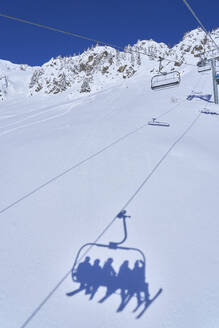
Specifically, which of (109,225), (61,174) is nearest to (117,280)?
(109,225)

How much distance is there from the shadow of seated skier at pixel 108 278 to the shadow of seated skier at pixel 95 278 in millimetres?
59

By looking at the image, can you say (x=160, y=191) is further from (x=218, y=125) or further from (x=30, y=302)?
(x=218, y=125)

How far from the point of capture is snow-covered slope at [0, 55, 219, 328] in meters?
2.57

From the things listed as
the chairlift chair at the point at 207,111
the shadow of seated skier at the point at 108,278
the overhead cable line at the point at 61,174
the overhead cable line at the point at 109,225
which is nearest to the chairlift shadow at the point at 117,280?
the shadow of seated skier at the point at 108,278

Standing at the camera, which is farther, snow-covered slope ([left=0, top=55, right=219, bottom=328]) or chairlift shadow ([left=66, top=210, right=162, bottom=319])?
chairlift shadow ([left=66, top=210, right=162, bottom=319])

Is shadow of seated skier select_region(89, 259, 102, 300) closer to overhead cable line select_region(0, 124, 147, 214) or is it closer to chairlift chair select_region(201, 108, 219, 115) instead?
overhead cable line select_region(0, 124, 147, 214)

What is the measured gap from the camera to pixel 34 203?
4500mm

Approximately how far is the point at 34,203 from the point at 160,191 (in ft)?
9.92

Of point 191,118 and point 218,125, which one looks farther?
point 191,118

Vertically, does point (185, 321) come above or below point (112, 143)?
below

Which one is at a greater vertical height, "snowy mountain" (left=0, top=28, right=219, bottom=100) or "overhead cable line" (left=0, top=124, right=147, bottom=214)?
"snowy mountain" (left=0, top=28, right=219, bottom=100)

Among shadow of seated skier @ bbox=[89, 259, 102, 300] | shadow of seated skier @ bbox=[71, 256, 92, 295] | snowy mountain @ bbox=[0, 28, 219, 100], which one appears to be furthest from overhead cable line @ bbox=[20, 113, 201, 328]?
snowy mountain @ bbox=[0, 28, 219, 100]

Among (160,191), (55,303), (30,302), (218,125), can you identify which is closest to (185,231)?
(160,191)

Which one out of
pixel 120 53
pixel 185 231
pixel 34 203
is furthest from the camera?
pixel 120 53
